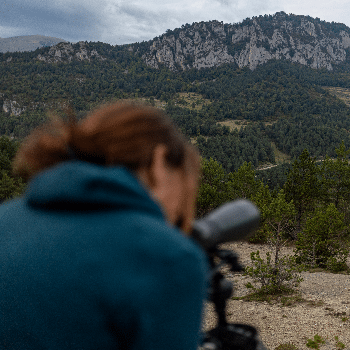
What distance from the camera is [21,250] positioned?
0.74 meters

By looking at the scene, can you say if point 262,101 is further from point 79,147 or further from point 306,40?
point 79,147

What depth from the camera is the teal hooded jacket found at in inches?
24.5

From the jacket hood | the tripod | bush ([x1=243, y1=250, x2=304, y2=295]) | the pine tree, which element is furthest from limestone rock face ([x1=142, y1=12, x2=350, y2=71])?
the jacket hood

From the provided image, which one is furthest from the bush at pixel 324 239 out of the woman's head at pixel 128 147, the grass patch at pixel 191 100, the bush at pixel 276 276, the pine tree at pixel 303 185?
the grass patch at pixel 191 100

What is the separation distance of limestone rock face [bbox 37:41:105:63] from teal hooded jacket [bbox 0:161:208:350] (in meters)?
202

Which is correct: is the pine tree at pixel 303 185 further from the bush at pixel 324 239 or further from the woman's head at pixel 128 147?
the woman's head at pixel 128 147

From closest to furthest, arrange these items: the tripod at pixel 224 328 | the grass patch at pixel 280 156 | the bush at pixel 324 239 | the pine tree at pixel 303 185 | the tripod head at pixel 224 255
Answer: the tripod head at pixel 224 255 < the tripod at pixel 224 328 < the bush at pixel 324 239 < the pine tree at pixel 303 185 < the grass patch at pixel 280 156

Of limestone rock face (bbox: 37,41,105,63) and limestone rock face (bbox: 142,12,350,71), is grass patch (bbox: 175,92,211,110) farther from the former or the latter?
limestone rock face (bbox: 37,41,105,63)

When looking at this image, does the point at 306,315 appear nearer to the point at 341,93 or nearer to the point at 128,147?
the point at 128,147

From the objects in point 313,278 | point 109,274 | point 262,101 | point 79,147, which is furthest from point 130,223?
point 262,101

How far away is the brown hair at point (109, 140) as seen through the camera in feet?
2.93

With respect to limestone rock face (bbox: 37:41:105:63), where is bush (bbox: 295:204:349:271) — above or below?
below

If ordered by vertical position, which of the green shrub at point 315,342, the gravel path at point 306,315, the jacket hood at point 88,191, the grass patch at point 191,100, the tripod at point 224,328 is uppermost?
the grass patch at point 191,100

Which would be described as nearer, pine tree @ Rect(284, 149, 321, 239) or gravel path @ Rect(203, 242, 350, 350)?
gravel path @ Rect(203, 242, 350, 350)
